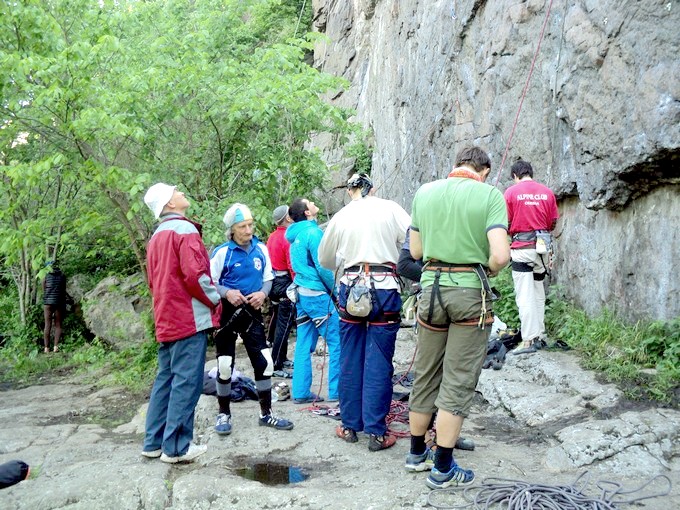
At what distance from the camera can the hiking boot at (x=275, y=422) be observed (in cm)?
568

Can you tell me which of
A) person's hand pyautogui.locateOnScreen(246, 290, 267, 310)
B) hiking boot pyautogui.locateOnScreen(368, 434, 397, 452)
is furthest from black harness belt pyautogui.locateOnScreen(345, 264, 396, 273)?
hiking boot pyautogui.locateOnScreen(368, 434, 397, 452)

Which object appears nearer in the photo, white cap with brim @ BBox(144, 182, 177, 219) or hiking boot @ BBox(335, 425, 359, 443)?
white cap with brim @ BBox(144, 182, 177, 219)

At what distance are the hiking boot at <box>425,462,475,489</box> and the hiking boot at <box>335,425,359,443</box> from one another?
3.86 feet

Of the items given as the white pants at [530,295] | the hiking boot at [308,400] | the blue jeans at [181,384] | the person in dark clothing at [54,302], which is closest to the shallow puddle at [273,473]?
the blue jeans at [181,384]

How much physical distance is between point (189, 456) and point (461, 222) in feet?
8.82

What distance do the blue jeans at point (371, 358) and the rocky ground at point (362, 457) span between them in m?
0.33

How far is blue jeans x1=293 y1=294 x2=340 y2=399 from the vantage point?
20.7 ft

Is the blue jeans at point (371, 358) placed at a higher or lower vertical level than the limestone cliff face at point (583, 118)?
lower

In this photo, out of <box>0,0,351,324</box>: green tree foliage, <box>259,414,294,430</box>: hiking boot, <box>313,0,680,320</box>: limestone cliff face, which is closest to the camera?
<box>259,414,294,430</box>: hiking boot

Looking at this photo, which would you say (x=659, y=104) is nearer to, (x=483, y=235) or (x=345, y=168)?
(x=483, y=235)

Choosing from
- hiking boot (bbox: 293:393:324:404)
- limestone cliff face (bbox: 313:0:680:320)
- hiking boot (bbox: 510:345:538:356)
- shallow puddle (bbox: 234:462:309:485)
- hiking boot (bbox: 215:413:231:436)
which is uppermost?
limestone cliff face (bbox: 313:0:680:320)

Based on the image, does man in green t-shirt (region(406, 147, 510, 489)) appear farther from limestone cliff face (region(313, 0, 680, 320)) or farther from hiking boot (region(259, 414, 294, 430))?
limestone cliff face (region(313, 0, 680, 320))

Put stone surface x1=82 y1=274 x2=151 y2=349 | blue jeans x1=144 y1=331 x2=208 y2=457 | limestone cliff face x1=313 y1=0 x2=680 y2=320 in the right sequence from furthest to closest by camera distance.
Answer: stone surface x1=82 y1=274 x2=151 y2=349 → limestone cliff face x1=313 y1=0 x2=680 y2=320 → blue jeans x1=144 y1=331 x2=208 y2=457

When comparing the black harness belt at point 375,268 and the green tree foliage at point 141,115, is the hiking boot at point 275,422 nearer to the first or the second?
the black harness belt at point 375,268
